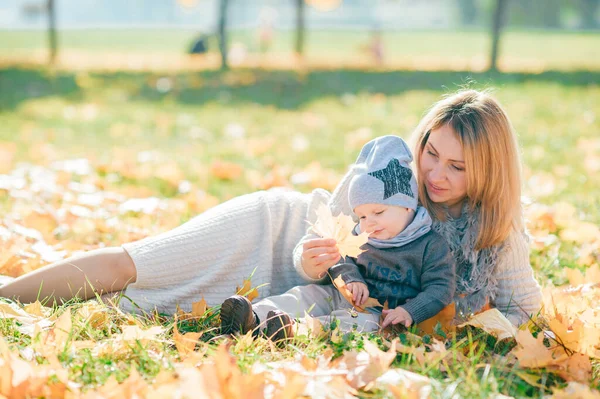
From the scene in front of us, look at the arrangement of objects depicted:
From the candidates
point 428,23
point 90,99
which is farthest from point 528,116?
point 428,23

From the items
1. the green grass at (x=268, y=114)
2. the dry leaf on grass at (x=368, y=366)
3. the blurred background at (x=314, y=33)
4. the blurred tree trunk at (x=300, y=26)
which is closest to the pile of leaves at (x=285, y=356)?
the dry leaf on grass at (x=368, y=366)

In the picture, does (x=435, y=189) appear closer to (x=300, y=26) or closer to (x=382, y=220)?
(x=382, y=220)

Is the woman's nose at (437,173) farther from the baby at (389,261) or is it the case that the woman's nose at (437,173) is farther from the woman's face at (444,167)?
the baby at (389,261)

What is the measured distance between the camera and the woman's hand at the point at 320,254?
7.98 feet

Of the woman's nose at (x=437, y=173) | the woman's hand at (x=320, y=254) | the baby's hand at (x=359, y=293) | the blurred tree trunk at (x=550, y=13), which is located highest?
the blurred tree trunk at (x=550, y=13)

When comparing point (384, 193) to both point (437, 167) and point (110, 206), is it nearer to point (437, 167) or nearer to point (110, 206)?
point (437, 167)

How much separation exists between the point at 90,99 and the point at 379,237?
8.11 metres

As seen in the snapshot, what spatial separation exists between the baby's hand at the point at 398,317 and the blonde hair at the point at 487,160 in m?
0.49

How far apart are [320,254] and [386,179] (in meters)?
0.37

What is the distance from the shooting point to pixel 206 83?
11.0m

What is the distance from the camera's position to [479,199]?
8.86 ft

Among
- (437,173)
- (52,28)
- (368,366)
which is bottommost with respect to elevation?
(368,366)

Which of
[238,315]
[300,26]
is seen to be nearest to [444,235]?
[238,315]

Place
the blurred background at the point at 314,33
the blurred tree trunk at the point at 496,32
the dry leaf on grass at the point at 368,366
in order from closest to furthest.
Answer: the dry leaf on grass at the point at 368,366 < the blurred tree trunk at the point at 496,32 < the blurred background at the point at 314,33
